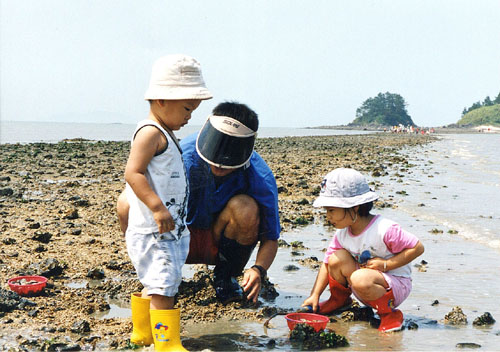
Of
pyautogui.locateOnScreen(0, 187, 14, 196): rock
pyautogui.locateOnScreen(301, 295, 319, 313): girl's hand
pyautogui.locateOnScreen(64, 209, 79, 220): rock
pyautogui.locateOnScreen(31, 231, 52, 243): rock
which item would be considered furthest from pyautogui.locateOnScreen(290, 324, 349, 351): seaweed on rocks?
pyautogui.locateOnScreen(0, 187, 14, 196): rock

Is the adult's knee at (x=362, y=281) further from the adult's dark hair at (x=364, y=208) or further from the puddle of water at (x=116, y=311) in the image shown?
the puddle of water at (x=116, y=311)

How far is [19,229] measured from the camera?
602 centimetres

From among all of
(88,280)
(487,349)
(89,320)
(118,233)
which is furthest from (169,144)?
(118,233)

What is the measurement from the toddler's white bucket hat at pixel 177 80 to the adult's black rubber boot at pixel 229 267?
1268 millimetres

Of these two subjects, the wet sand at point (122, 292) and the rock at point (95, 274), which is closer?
the wet sand at point (122, 292)

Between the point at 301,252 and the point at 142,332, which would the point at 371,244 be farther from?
the point at 301,252

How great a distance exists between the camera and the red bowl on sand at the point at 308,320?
3.38 m

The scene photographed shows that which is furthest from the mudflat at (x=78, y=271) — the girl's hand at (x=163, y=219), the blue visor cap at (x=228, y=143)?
the blue visor cap at (x=228, y=143)

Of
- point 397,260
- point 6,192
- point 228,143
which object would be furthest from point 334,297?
point 6,192

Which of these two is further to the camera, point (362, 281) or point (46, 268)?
point (46, 268)

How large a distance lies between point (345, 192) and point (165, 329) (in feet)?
4.61

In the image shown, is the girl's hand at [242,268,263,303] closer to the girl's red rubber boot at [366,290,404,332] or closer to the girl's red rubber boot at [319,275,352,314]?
the girl's red rubber boot at [319,275,352,314]

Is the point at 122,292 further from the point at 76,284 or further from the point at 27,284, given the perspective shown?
the point at 27,284

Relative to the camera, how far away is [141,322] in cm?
308
